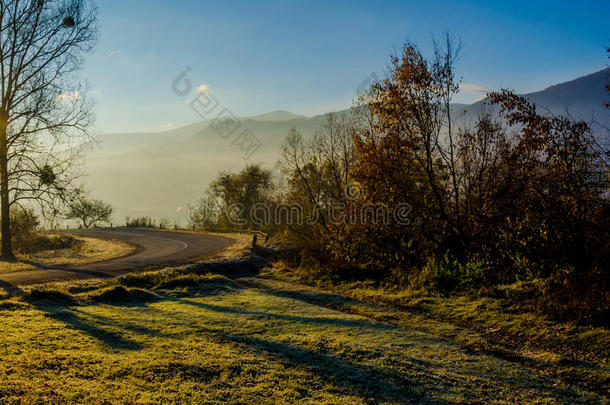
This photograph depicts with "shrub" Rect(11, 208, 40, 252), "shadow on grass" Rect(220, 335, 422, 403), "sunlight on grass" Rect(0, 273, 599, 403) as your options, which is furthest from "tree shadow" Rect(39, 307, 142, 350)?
"shrub" Rect(11, 208, 40, 252)

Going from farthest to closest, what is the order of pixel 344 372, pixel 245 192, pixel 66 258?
pixel 245 192
pixel 66 258
pixel 344 372

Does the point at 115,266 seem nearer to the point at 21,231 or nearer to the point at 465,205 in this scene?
the point at 465,205

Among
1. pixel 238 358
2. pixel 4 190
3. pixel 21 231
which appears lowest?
pixel 238 358

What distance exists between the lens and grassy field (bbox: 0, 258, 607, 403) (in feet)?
15.5

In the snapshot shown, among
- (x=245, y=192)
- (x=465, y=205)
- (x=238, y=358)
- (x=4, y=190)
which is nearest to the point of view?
(x=238, y=358)

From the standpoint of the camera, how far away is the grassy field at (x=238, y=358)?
15.5ft

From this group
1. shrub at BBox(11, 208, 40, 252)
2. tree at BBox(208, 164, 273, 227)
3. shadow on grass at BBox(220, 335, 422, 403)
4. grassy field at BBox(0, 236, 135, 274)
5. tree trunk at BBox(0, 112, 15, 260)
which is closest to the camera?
shadow on grass at BBox(220, 335, 422, 403)

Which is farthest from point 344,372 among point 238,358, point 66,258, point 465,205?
point 66,258

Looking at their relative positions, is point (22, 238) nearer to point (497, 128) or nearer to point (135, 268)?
point (135, 268)

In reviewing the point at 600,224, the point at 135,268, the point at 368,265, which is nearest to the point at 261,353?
the point at 600,224

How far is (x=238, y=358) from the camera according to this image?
5898 millimetres

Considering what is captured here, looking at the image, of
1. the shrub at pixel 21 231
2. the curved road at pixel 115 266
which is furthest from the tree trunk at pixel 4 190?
the shrub at pixel 21 231

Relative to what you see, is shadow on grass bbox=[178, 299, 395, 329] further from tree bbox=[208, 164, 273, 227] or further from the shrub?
tree bbox=[208, 164, 273, 227]

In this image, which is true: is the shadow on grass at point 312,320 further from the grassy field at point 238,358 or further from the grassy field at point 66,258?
the grassy field at point 66,258
